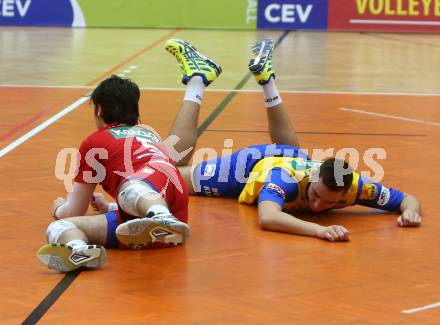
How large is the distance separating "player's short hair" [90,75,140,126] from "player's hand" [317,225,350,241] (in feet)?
5.01

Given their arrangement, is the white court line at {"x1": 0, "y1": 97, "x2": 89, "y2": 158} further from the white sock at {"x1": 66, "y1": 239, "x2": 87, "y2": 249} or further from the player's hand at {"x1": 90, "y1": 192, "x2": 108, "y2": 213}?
the white sock at {"x1": 66, "y1": 239, "x2": 87, "y2": 249}

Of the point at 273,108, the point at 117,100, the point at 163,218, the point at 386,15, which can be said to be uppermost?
the point at 117,100

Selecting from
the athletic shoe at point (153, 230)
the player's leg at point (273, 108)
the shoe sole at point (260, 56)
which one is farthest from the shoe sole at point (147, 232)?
the shoe sole at point (260, 56)

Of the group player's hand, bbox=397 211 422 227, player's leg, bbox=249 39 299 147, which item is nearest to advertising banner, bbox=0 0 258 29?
player's leg, bbox=249 39 299 147

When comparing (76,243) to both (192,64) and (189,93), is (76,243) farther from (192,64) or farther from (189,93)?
(192,64)

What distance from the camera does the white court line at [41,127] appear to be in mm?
10089

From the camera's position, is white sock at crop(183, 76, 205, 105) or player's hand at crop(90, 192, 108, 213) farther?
white sock at crop(183, 76, 205, 105)

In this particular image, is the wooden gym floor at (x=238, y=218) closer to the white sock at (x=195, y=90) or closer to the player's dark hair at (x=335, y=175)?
the player's dark hair at (x=335, y=175)

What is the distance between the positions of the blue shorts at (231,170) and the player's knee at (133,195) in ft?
4.87

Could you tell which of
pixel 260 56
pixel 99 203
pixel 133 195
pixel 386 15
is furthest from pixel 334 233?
pixel 386 15

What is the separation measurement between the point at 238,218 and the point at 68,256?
1.81m

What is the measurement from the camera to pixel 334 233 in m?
7.13

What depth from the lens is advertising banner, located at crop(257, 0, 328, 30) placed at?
71.1ft

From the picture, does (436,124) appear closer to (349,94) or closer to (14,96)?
(349,94)
